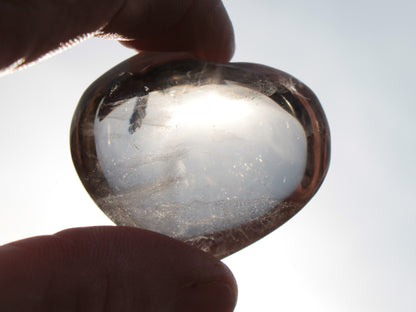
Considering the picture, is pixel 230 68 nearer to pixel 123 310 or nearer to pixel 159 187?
pixel 159 187

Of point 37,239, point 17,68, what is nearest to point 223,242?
point 37,239

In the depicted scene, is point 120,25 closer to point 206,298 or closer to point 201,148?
point 201,148

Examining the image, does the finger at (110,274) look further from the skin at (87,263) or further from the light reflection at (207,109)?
the light reflection at (207,109)

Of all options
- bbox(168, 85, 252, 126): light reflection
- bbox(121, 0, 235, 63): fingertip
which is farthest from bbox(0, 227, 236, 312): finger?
bbox(121, 0, 235, 63): fingertip

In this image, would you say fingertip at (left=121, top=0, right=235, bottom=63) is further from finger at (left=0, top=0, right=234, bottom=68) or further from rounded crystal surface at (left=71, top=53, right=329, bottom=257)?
rounded crystal surface at (left=71, top=53, right=329, bottom=257)

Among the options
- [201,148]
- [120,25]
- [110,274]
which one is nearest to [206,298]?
[110,274]

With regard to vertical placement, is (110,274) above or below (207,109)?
below
